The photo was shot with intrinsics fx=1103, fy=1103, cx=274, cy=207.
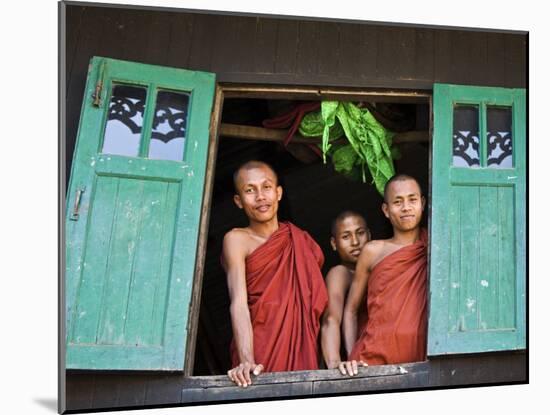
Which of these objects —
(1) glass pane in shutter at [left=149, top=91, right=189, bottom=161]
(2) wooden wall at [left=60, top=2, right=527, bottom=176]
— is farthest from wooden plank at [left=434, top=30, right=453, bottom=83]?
(1) glass pane in shutter at [left=149, top=91, right=189, bottom=161]

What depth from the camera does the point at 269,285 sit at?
4645 millimetres

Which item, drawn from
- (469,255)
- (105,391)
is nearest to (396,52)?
(469,255)

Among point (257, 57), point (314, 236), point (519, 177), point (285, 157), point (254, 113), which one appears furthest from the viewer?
point (314, 236)

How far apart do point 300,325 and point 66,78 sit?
4.63 ft

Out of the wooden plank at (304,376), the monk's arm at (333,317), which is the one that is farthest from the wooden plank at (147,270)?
the monk's arm at (333,317)

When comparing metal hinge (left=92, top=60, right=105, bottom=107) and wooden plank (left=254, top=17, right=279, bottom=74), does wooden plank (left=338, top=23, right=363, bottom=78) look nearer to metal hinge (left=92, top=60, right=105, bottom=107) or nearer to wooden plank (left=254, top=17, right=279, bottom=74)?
wooden plank (left=254, top=17, right=279, bottom=74)

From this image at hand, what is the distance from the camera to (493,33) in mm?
4785

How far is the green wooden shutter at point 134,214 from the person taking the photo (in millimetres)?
4117

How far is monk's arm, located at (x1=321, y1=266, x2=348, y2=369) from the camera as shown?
466 cm

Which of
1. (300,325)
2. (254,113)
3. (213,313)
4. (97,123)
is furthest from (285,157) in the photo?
(97,123)

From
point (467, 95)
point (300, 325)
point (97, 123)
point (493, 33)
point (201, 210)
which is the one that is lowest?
point (300, 325)

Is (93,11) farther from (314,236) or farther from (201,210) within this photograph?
(314,236)

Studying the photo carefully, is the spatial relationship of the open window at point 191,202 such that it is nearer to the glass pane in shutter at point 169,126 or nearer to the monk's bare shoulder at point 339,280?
the glass pane in shutter at point 169,126

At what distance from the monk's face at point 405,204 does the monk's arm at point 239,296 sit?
0.69 meters
